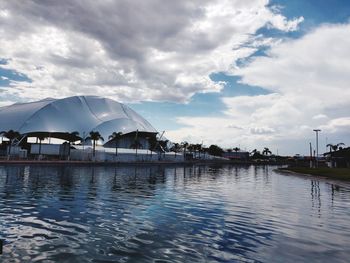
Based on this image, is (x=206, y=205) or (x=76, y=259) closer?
(x=76, y=259)

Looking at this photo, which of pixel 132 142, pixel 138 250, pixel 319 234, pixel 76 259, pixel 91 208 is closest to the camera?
pixel 76 259

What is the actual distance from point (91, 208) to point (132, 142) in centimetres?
15589

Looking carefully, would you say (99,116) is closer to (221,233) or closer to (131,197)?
(131,197)

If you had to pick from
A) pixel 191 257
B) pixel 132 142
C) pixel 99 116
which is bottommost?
pixel 191 257

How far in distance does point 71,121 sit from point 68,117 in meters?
3.66

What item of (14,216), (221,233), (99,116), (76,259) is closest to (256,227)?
(221,233)

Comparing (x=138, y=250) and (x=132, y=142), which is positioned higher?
(x=132, y=142)

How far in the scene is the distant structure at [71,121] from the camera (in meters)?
151

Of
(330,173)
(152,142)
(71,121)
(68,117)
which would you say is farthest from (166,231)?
(152,142)

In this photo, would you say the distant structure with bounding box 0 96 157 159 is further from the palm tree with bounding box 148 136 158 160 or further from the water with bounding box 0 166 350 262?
the water with bounding box 0 166 350 262

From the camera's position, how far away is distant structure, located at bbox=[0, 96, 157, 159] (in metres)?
151

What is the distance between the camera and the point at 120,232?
572 inches

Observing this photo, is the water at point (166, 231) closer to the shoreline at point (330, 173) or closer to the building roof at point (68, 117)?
the shoreline at point (330, 173)

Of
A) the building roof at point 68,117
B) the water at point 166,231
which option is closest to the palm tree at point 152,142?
the building roof at point 68,117
